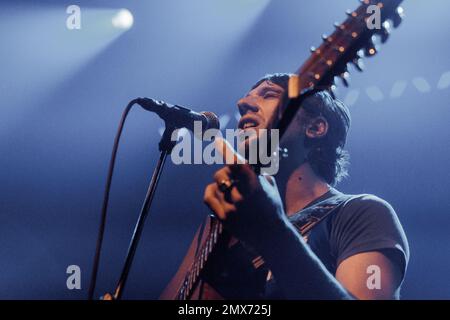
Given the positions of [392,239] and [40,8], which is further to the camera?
[40,8]

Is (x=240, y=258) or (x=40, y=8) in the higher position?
(x=40, y=8)

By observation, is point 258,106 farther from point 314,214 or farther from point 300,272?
point 300,272

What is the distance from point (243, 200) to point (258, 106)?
76 cm

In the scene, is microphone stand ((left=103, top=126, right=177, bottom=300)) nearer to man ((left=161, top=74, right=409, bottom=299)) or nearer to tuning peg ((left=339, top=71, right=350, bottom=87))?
man ((left=161, top=74, right=409, bottom=299))

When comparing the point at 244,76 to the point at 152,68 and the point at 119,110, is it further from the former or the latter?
the point at 119,110

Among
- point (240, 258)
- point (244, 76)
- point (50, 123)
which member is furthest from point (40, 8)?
point (240, 258)

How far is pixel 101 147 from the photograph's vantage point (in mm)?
2312

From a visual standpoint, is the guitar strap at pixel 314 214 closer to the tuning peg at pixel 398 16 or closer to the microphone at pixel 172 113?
the microphone at pixel 172 113

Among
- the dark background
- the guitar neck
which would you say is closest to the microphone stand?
the guitar neck

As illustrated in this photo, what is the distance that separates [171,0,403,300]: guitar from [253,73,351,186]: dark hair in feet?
2.08

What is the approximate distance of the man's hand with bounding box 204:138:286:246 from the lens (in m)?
1.06

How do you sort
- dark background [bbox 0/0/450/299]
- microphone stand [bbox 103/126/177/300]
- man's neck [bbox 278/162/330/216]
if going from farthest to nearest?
dark background [bbox 0/0/450/299], man's neck [bbox 278/162/330/216], microphone stand [bbox 103/126/177/300]
